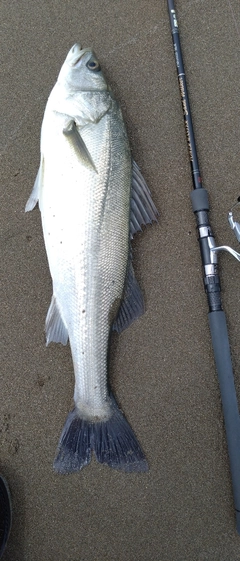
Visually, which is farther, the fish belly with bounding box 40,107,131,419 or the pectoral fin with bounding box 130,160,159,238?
the pectoral fin with bounding box 130,160,159,238

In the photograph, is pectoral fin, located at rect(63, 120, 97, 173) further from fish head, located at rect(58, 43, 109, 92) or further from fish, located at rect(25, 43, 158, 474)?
fish head, located at rect(58, 43, 109, 92)

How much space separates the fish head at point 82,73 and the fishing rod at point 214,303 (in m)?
0.40

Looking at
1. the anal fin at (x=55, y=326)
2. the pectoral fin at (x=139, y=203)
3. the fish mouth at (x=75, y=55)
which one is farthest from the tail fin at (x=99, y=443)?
the fish mouth at (x=75, y=55)

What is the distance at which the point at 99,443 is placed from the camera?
5.41 feet

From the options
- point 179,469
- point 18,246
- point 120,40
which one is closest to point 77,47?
point 120,40

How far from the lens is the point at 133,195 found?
68.0 inches

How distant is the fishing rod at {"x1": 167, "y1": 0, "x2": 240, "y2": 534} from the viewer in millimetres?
1654

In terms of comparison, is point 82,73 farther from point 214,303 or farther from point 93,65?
point 214,303

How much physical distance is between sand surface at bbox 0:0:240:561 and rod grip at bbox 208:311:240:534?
0.39 ft

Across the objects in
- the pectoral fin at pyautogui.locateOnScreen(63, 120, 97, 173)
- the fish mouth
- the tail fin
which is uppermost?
the fish mouth

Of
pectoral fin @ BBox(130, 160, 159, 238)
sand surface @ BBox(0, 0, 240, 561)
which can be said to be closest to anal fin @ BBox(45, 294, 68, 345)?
sand surface @ BBox(0, 0, 240, 561)

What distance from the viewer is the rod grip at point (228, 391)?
1644mm

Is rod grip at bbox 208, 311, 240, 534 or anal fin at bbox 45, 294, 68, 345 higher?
anal fin at bbox 45, 294, 68, 345

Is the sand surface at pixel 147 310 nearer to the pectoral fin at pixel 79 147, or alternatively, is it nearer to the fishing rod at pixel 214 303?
the fishing rod at pixel 214 303
